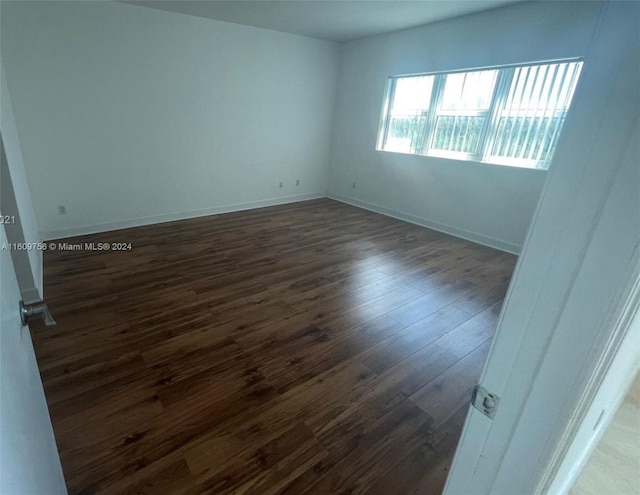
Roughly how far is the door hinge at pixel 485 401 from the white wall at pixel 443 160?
2976mm

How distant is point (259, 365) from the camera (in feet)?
6.26

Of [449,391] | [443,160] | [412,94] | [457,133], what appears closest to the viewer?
[449,391]

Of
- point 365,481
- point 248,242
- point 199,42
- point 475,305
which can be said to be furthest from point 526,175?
point 199,42

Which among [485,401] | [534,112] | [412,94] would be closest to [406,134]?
[412,94]

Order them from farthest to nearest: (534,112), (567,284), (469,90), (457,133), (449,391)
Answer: (457,133)
(469,90)
(534,112)
(449,391)
(567,284)

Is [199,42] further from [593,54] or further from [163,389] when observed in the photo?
[593,54]

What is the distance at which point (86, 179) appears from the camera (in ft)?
11.9

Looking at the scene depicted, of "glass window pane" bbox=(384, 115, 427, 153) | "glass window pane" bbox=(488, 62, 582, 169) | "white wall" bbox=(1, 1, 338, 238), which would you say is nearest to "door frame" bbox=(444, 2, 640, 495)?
"glass window pane" bbox=(488, 62, 582, 169)

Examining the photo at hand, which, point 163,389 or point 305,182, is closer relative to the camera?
point 163,389

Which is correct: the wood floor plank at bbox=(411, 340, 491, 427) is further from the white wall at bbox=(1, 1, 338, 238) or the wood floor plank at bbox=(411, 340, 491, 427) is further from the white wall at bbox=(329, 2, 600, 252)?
the white wall at bbox=(1, 1, 338, 238)

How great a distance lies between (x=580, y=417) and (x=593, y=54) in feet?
2.00

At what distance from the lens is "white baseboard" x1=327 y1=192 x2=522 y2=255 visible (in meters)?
3.98

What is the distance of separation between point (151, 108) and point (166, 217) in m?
1.39

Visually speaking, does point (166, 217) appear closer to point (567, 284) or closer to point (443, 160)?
point (443, 160)
